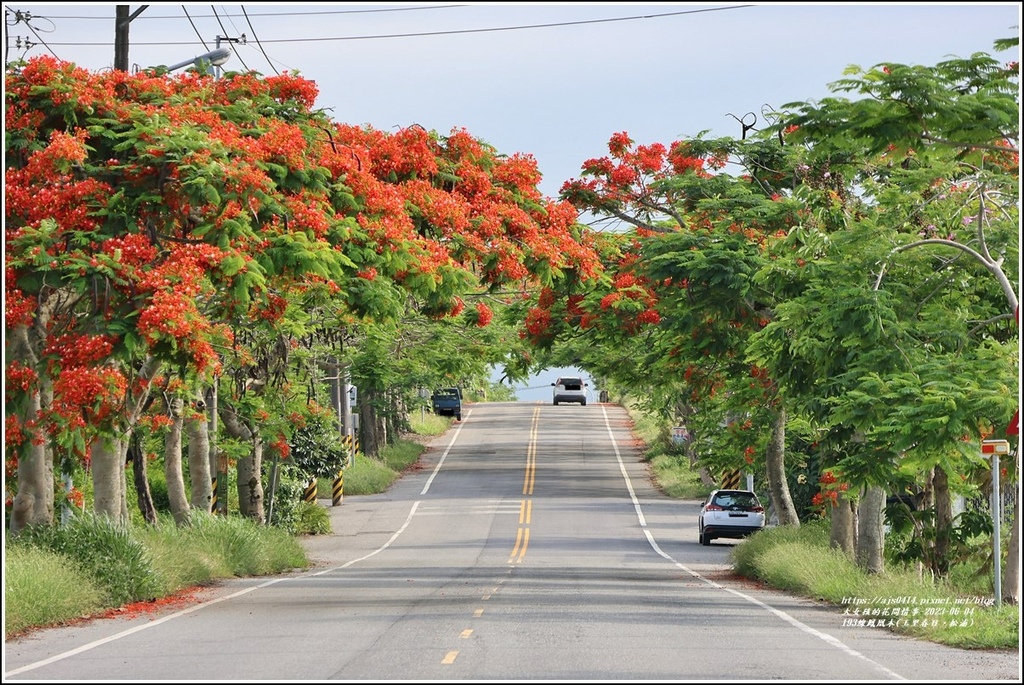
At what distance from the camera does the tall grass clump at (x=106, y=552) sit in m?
19.3

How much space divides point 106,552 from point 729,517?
76.1ft

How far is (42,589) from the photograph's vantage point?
55.1ft

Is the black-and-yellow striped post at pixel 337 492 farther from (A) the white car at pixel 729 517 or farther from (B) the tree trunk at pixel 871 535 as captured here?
(B) the tree trunk at pixel 871 535

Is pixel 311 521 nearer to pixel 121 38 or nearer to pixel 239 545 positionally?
pixel 239 545

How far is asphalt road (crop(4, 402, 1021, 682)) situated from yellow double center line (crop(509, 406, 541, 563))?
1.08ft

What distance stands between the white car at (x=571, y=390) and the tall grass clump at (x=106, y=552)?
8667 cm

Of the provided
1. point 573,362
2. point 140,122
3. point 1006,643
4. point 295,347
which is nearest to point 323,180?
point 140,122

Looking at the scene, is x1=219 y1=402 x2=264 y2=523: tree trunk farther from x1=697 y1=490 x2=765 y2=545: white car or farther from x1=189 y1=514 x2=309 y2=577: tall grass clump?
x1=697 y1=490 x2=765 y2=545: white car

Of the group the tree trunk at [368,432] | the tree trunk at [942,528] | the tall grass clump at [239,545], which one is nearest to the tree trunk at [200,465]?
the tall grass clump at [239,545]

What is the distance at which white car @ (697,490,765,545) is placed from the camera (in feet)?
130

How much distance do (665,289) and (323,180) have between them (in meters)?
8.14

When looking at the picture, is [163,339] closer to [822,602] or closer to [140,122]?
[140,122]

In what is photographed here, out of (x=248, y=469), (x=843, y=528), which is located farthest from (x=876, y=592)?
(x=248, y=469)

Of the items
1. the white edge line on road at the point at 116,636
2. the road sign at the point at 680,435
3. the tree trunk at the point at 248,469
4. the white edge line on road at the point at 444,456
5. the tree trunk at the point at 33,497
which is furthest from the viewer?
the road sign at the point at 680,435
